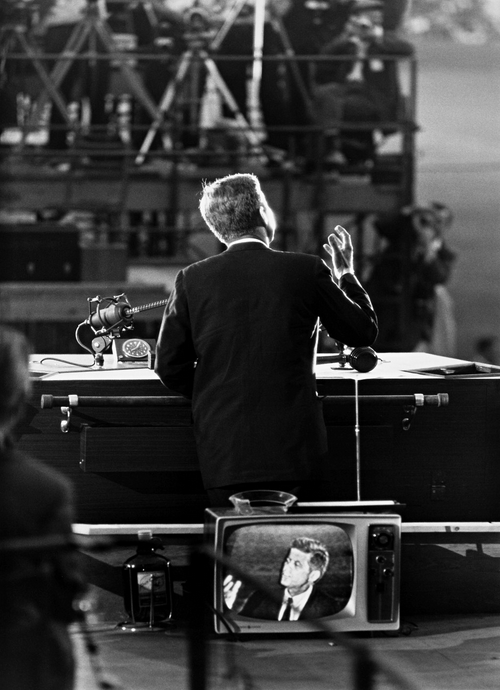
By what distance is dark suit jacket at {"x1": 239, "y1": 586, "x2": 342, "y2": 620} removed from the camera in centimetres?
321

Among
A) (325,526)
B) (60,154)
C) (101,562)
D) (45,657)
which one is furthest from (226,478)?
(60,154)

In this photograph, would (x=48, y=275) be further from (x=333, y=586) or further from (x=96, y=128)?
(x=333, y=586)

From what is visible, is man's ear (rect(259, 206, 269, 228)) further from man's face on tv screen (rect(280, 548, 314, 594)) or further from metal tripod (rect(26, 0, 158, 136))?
metal tripod (rect(26, 0, 158, 136))

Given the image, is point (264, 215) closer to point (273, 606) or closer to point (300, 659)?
point (273, 606)

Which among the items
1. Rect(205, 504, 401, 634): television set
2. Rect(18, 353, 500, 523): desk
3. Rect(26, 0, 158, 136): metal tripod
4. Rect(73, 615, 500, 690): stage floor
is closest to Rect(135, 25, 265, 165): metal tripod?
Rect(26, 0, 158, 136): metal tripod

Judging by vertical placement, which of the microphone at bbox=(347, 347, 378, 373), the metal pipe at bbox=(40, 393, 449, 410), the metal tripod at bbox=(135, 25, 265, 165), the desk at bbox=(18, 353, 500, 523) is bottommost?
the desk at bbox=(18, 353, 500, 523)

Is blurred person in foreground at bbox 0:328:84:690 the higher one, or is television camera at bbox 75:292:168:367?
television camera at bbox 75:292:168:367

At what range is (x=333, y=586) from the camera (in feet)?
10.7

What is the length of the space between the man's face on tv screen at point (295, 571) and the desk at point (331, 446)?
69 centimetres

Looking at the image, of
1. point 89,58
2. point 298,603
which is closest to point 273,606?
point 298,603

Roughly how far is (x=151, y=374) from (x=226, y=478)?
686mm

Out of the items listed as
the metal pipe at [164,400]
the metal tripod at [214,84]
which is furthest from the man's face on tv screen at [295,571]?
the metal tripod at [214,84]

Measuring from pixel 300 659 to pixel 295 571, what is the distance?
0.49 meters

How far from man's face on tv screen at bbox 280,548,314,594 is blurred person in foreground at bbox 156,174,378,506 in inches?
8.5
